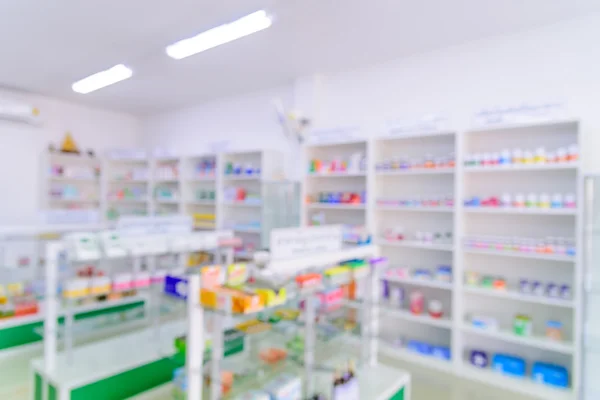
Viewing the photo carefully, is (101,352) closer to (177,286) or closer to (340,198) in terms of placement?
(177,286)

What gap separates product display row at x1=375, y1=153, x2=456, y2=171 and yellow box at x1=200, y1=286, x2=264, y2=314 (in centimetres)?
277

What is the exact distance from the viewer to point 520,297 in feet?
11.1

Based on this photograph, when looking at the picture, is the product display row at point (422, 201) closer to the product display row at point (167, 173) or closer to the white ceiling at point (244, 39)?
the white ceiling at point (244, 39)

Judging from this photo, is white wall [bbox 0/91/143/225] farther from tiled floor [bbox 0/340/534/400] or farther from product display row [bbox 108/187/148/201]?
tiled floor [bbox 0/340/534/400]

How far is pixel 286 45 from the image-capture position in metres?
4.12

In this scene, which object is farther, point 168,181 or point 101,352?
point 168,181

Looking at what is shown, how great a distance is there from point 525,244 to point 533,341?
2.79 feet

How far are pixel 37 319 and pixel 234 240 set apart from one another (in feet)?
8.13

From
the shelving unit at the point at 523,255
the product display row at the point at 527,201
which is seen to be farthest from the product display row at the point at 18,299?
the product display row at the point at 527,201

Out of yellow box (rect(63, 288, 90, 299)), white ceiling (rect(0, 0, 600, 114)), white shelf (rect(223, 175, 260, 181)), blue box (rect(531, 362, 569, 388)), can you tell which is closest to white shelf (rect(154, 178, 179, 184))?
white shelf (rect(223, 175, 260, 181))

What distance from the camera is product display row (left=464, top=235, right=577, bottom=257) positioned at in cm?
325

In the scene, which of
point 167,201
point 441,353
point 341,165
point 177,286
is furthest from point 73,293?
point 167,201

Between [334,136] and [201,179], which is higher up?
[334,136]

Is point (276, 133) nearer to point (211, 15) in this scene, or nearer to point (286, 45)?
point (286, 45)
